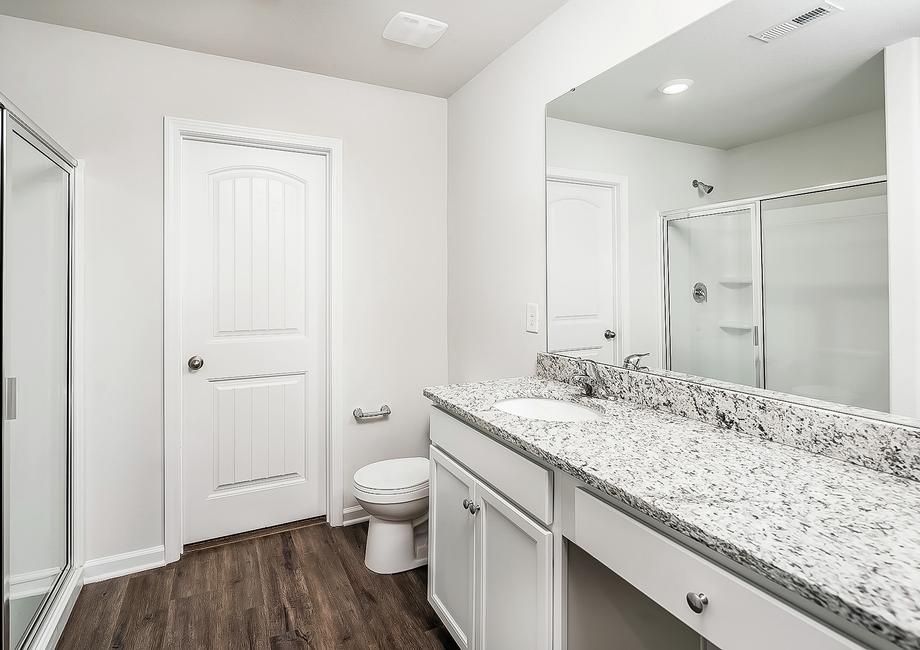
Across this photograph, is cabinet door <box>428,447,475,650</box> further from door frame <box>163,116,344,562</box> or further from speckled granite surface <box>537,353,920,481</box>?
Answer: door frame <box>163,116,344,562</box>

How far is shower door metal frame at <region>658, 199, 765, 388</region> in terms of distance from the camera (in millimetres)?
1382

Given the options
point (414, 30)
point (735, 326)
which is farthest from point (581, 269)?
point (414, 30)

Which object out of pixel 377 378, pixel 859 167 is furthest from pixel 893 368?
pixel 377 378

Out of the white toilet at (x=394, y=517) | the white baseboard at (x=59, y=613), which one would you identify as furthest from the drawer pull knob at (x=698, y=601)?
the white baseboard at (x=59, y=613)

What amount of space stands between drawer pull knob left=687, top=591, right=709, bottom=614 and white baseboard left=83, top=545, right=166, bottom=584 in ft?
7.78

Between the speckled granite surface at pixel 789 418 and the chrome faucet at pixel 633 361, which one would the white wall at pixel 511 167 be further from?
the speckled granite surface at pixel 789 418

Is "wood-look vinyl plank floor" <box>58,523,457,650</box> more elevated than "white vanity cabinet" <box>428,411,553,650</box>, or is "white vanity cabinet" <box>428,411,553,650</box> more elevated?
"white vanity cabinet" <box>428,411,553,650</box>

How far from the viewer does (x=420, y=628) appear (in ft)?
6.28

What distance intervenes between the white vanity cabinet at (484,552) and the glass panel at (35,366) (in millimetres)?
1285

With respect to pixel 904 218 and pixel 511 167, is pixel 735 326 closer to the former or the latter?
pixel 904 218

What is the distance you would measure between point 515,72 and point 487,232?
731mm

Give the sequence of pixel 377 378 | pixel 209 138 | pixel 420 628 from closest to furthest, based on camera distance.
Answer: pixel 420 628, pixel 209 138, pixel 377 378

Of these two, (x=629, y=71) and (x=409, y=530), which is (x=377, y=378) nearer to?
(x=409, y=530)

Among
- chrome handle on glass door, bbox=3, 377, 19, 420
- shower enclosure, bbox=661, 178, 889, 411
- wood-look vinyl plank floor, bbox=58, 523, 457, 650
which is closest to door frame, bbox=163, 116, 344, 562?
wood-look vinyl plank floor, bbox=58, 523, 457, 650
